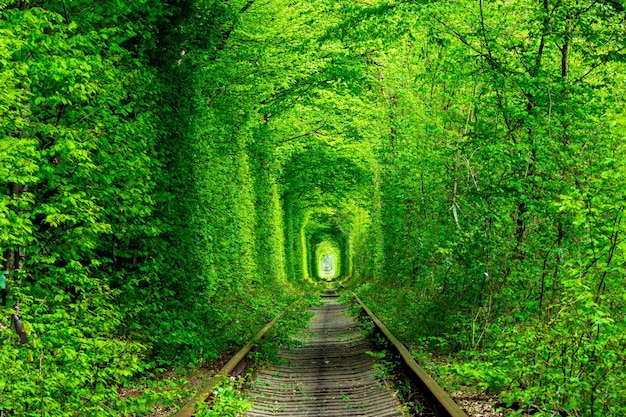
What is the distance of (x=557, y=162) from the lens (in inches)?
285

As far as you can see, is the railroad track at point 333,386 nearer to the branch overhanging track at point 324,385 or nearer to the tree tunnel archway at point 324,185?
the branch overhanging track at point 324,385

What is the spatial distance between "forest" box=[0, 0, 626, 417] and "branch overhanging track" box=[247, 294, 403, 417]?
1052mm

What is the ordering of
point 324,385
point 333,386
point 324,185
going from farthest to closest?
1. point 324,185
2. point 324,385
3. point 333,386

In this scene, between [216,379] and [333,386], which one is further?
[333,386]

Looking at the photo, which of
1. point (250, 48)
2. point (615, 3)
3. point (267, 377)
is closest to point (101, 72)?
point (267, 377)

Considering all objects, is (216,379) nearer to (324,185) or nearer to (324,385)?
(324,385)

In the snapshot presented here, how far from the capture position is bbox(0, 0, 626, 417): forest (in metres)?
5.19

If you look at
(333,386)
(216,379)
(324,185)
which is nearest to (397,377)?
(333,386)

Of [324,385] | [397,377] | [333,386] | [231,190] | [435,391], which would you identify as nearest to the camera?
[435,391]

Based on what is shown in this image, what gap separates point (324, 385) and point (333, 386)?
0.18 meters

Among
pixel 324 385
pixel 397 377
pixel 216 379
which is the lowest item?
pixel 324 385

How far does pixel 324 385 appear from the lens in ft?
30.7

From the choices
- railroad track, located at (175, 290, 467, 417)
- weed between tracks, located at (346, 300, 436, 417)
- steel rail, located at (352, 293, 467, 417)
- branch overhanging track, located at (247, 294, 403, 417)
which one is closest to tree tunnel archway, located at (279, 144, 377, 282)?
branch overhanging track, located at (247, 294, 403, 417)

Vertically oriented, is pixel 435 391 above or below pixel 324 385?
above
